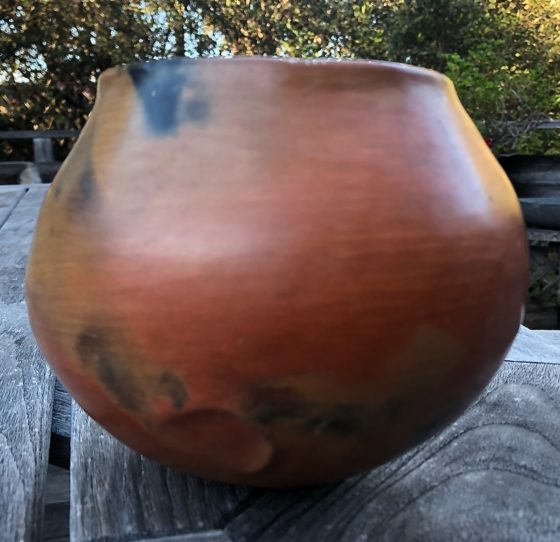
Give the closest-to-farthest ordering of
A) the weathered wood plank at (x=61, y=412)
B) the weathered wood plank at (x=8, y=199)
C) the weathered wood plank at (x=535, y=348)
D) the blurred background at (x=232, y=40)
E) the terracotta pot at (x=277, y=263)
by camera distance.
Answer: the terracotta pot at (x=277, y=263), the weathered wood plank at (x=61, y=412), the weathered wood plank at (x=535, y=348), the weathered wood plank at (x=8, y=199), the blurred background at (x=232, y=40)

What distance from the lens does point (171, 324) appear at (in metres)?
0.43

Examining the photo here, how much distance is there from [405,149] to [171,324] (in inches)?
7.9

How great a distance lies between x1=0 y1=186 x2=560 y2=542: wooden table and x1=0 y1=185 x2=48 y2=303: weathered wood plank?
0.57m

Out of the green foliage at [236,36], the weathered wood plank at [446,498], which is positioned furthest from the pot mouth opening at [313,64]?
the green foliage at [236,36]

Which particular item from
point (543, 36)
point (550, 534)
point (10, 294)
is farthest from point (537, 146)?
point (550, 534)

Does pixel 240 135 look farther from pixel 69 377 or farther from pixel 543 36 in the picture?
pixel 543 36

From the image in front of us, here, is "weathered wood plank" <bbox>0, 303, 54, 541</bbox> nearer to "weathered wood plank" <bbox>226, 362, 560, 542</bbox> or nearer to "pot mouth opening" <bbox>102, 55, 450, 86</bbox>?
"weathered wood plank" <bbox>226, 362, 560, 542</bbox>

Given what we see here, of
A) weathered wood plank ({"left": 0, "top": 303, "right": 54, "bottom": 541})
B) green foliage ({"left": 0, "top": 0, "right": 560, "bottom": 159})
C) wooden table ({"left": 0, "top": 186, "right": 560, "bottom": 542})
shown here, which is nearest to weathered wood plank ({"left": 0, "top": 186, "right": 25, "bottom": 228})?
weathered wood plank ({"left": 0, "top": 303, "right": 54, "bottom": 541})

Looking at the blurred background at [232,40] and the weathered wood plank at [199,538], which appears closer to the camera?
the weathered wood plank at [199,538]

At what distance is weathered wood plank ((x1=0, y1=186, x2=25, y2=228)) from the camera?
6.68 feet

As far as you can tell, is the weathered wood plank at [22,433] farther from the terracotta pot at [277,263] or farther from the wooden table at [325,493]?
the terracotta pot at [277,263]

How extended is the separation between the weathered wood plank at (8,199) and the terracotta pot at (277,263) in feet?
5.19

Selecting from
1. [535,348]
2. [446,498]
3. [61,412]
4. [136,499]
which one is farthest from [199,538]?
[535,348]

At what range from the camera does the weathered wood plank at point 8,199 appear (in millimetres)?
2037
